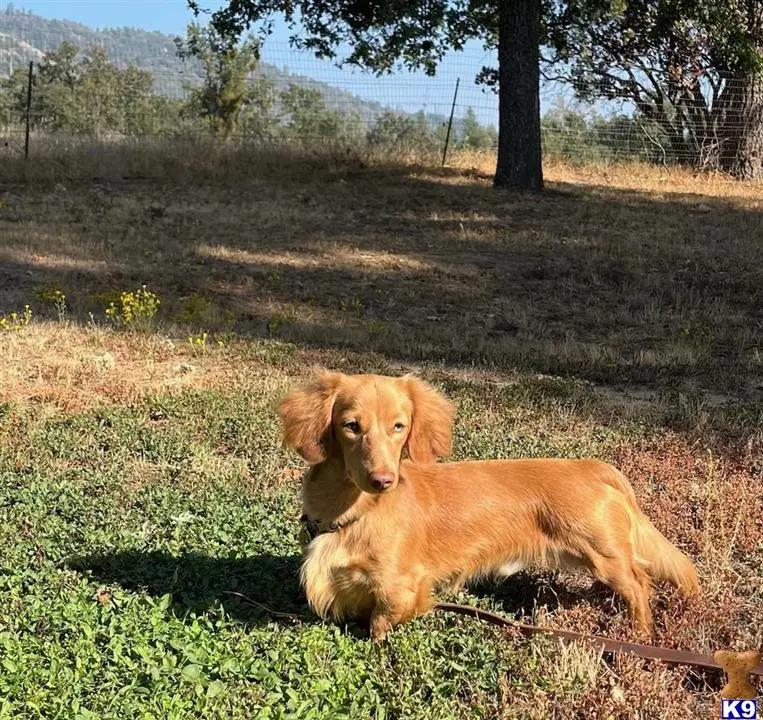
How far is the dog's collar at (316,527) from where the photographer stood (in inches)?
115

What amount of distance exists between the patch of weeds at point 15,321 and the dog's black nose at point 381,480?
16.2 feet

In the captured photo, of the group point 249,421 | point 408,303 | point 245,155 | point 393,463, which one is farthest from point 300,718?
point 245,155

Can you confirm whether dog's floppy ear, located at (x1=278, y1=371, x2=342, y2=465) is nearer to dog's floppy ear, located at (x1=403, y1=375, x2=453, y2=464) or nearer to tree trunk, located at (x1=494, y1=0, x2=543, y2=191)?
dog's floppy ear, located at (x1=403, y1=375, x2=453, y2=464)

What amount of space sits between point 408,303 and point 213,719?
6.19 m

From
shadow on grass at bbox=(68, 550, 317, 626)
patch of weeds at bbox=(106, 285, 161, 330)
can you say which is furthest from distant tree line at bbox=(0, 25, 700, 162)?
shadow on grass at bbox=(68, 550, 317, 626)

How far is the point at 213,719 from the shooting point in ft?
8.65

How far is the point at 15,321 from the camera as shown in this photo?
266 inches

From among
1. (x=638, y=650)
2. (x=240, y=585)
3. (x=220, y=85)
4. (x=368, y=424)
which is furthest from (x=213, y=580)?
(x=220, y=85)

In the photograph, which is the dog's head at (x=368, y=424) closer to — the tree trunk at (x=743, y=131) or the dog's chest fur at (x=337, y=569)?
the dog's chest fur at (x=337, y=569)

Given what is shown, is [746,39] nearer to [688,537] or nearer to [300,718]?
[688,537]

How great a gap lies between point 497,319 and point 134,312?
11.0 ft

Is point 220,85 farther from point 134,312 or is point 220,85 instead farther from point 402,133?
point 134,312

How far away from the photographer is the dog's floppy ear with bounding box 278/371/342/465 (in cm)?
282

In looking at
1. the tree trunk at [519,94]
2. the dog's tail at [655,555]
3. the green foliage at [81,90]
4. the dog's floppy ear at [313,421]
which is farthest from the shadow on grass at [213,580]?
the green foliage at [81,90]
